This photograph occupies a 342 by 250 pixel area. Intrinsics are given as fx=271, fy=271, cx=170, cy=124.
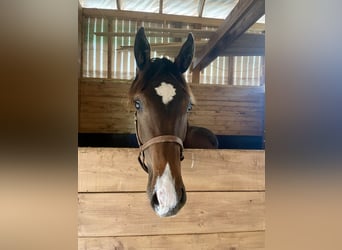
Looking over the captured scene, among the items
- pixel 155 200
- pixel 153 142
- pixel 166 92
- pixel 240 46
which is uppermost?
pixel 240 46

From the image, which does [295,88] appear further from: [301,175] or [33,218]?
[33,218]

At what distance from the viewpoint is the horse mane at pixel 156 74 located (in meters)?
0.60

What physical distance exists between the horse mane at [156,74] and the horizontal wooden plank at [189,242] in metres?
0.31

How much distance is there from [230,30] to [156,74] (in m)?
0.22

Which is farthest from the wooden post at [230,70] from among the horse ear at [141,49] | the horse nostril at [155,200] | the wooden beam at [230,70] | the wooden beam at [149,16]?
the horse nostril at [155,200]

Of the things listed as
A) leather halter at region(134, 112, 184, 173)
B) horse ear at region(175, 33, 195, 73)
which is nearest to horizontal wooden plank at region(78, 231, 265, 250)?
leather halter at region(134, 112, 184, 173)

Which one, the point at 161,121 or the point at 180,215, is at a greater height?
the point at 161,121

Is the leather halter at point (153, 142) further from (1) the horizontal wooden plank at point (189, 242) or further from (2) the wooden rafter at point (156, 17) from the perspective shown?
(2) the wooden rafter at point (156, 17)

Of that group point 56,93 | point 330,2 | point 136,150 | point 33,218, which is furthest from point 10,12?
point 330,2

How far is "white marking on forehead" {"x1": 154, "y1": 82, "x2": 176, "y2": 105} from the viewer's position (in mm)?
567

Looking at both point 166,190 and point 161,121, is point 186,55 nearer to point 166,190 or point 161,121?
point 161,121

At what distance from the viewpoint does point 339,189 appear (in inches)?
16.2

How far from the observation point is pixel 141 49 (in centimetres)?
59

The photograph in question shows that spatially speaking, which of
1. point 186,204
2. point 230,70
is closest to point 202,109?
point 230,70
